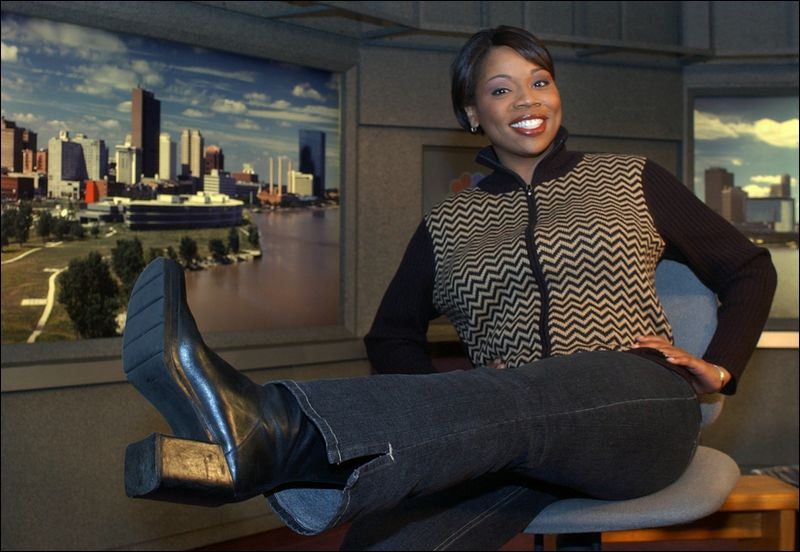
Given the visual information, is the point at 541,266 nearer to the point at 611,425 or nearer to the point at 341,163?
the point at 611,425

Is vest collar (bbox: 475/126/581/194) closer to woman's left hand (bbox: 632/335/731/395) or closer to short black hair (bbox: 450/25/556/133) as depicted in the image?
short black hair (bbox: 450/25/556/133)

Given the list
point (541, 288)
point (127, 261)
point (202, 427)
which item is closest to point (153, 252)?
point (127, 261)

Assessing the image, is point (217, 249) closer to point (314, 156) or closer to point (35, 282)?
point (314, 156)

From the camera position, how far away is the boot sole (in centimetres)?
99

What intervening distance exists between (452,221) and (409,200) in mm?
2177

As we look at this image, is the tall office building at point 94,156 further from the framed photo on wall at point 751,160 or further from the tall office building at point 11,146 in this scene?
the framed photo on wall at point 751,160

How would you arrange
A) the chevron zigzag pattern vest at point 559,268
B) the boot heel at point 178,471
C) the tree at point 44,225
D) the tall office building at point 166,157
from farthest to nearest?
1. the tall office building at point 166,157
2. the tree at point 44,225
3. the chevron zigzag pattern vest at point 559,268
4. the boot heel at point 178,471

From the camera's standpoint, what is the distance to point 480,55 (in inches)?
72.1

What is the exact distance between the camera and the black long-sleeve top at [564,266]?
162 cm

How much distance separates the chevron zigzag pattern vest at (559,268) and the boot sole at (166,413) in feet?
2.15

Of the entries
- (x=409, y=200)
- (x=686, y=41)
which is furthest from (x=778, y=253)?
(x=409, y=200)

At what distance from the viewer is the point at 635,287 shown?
64.0 inches

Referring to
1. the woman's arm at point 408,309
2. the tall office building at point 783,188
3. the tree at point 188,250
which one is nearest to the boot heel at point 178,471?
the woman's arm at point 408,309

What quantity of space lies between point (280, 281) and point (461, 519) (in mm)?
2382
